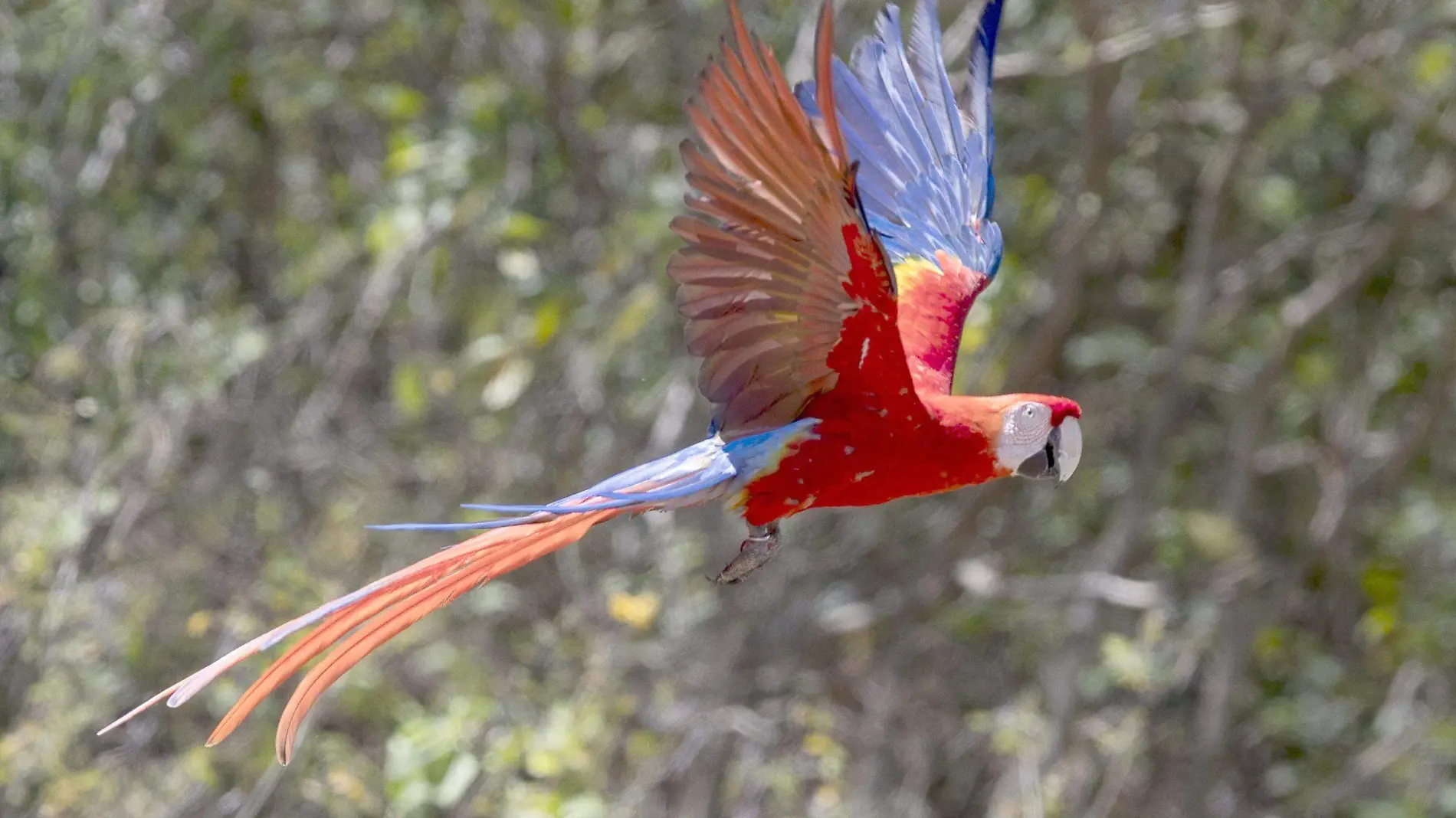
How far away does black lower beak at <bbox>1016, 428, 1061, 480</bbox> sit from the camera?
7.89 ft

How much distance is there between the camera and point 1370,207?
180 inches

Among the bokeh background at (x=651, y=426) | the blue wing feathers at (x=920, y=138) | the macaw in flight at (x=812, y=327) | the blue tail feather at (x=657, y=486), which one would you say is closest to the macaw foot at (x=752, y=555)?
the macaw in flight at (x=812, y=327)

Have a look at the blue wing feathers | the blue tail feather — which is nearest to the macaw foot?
the blue tail feather

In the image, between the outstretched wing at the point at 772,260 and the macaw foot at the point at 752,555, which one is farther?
the macaw foot at the point at 752,555

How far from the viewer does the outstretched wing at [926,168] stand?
2.67 metres

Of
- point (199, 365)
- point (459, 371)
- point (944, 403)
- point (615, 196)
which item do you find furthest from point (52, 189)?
point (944, 403)

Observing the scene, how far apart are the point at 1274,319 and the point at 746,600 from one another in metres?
1.89

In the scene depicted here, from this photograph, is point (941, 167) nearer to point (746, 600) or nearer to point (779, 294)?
point (779, 294)

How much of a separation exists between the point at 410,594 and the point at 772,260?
65cm

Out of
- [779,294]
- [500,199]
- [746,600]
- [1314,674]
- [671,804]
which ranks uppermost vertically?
[779,294]

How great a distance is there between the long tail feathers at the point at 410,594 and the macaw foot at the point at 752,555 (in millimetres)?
206

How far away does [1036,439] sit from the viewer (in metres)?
2.40

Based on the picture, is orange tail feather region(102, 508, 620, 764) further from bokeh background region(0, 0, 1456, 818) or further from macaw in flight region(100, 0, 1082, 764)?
bokeh background region(0, 0, 1456, 818)

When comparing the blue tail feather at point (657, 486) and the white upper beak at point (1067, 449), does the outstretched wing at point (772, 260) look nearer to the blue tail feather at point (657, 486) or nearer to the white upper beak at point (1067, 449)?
the blue tail feather at point (657, 486)
